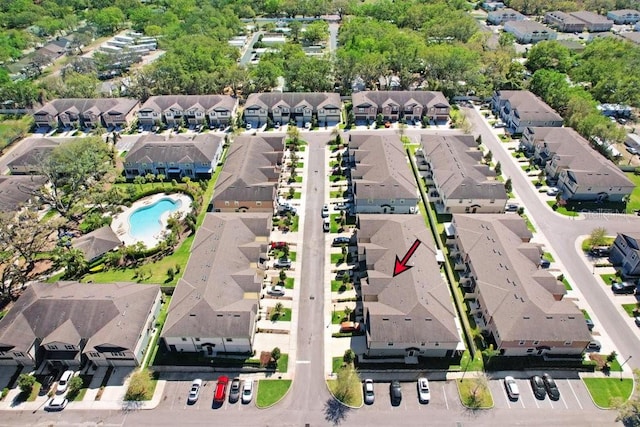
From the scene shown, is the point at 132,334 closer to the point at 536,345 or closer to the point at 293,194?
the point at 293,194

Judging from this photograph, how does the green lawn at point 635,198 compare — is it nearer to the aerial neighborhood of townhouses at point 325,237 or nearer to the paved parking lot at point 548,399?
the aerial neighborhood of townhouses at point 325,237

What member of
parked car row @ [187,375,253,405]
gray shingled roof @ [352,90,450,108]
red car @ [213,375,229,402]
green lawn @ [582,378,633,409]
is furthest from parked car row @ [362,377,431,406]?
gray shingled roof @ [352,90,450,108]

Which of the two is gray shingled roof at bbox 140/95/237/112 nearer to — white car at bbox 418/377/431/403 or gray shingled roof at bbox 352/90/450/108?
gray shingled roof at bbox 352/90/450/108

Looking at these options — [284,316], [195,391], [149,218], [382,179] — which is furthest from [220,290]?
[382,179]

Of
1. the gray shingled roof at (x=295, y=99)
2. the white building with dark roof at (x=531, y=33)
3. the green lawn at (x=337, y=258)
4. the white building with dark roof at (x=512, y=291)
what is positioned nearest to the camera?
the white building with dark roof at (x=512, y=291)

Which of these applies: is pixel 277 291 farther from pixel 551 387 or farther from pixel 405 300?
pixel 551 387

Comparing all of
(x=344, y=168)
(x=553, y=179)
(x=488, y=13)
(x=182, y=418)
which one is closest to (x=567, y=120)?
(x=553, y=179)

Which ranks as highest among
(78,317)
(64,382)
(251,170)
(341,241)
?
(251,170)

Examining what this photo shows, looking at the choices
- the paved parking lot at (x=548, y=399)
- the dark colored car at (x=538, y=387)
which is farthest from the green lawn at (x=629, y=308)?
the dark colored car at (x=538, y=387)
